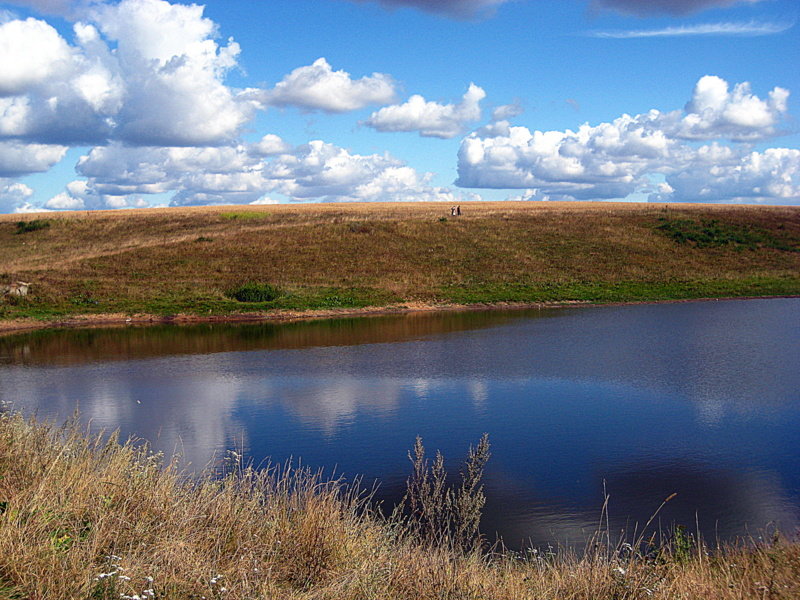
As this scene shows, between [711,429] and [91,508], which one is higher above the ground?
[91,508]

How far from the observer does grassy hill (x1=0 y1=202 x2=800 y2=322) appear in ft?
142

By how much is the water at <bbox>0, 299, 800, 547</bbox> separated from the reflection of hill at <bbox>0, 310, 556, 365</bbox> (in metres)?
0.23

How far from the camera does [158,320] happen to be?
127 feet

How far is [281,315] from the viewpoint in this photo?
1586 inches

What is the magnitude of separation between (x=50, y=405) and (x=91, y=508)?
12.8 metres

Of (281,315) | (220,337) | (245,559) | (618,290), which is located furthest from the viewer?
(618,290)

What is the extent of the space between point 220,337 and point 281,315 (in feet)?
25.6

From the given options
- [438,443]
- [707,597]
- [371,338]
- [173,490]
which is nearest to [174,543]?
[173,490]

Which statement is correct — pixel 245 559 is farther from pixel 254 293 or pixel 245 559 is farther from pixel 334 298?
pixel 254 293

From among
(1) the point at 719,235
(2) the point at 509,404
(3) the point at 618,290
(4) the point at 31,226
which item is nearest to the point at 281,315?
(3) the point at 618,290

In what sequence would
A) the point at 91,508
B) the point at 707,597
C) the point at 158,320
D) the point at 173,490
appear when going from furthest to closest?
the point at 158,320, the point at 173,490, the point at 91,508, the point at 707,597

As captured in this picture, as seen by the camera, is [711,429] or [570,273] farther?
[570,273]

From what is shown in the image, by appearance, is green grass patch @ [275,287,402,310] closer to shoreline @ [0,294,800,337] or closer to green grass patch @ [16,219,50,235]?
shoreline @ [0,294,800,337]

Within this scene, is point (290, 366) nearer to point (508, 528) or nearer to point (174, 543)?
point (508, 528)
